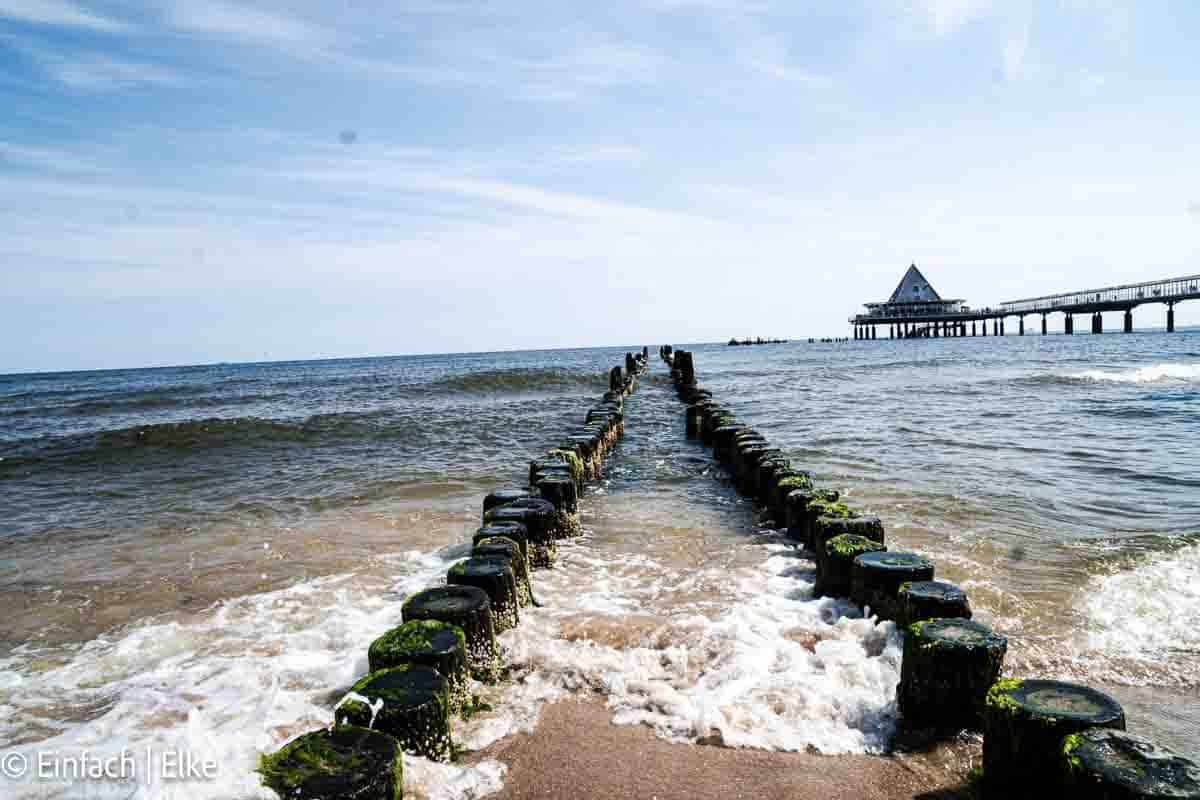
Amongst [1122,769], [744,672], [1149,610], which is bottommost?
[1149,610]

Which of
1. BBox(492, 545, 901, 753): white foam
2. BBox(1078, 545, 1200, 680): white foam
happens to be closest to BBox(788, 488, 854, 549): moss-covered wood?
BBox(492, 545, 901, 753): white foam

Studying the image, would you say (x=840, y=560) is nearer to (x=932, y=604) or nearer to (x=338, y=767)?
(x=932, y=604)

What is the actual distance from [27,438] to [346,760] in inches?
1008

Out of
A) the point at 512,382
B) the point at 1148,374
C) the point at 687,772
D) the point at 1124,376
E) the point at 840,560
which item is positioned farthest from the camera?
the point at 512,382

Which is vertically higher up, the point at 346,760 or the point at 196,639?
the point at 346,760

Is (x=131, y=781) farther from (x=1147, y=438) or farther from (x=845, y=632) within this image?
(x=1147, y=438)

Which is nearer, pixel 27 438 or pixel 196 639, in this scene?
pixel 196 639

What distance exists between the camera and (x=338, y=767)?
2861mm

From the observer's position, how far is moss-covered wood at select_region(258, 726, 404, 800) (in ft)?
9.03

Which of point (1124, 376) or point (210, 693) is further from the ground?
point (1124, 376)

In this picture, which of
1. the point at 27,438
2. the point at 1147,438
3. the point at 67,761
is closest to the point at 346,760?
the point at 67,761

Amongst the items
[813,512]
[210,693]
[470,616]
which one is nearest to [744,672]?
[470,616]

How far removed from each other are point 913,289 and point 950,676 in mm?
95817

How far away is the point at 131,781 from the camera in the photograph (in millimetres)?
3514
